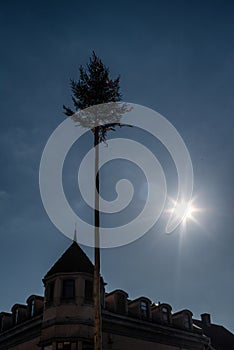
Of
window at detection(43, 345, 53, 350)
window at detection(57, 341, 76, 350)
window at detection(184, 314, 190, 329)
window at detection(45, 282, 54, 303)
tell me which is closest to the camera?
window at detection(57, 341, 76, 350)

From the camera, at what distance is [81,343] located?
30047 millimetres

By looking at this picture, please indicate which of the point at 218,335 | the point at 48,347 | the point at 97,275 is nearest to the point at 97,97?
the point at 97,275

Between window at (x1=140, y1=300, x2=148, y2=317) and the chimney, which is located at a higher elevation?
the chimney

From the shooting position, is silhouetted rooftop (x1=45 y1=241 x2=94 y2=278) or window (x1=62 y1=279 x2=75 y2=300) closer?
window (x1=62 y1=279 x2=75 y2=300)

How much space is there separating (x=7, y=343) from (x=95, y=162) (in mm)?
21082

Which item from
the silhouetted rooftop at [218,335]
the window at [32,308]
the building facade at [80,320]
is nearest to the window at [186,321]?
the building facade at [80,320]

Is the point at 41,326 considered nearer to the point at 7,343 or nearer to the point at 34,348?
the point at 34,348

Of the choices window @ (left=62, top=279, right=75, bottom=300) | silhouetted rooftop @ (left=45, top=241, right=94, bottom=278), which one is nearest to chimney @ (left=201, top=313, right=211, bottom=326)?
silhouetted rooftop @ (left=45, top=241, right=94, bottom=278)

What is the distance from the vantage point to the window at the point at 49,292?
32.5 metres

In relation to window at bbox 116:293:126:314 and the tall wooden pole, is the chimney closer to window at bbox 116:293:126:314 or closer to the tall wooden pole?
window at bbox 116:293:126:314

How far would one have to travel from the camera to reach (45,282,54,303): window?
32.5m

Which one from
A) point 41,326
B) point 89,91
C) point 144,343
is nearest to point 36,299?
point 41,326

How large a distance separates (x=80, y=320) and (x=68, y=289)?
268cm

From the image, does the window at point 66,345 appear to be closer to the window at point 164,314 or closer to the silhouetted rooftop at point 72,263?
the silhouetted rooftop at point 72,263
